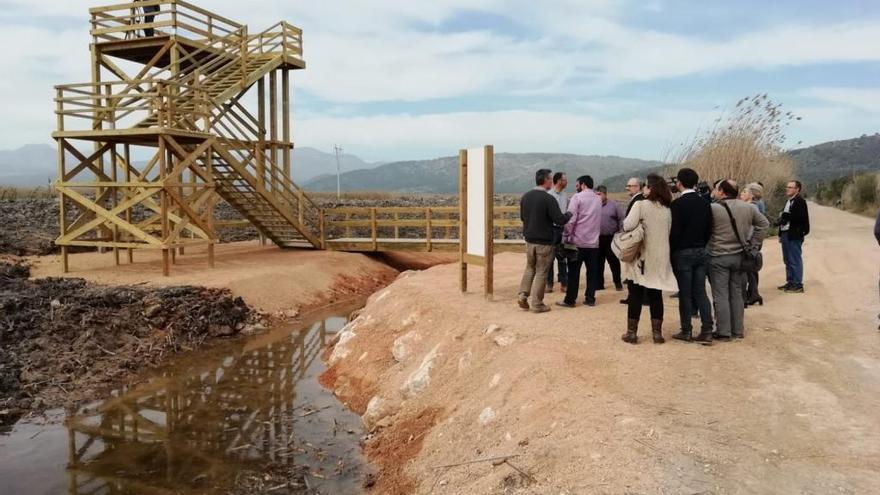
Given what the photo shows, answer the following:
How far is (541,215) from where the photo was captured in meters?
8.27

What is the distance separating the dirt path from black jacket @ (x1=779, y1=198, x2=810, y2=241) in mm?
981

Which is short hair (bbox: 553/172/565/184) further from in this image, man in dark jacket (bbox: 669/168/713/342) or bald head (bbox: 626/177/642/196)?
man in dark jacket (bbox: 669/168/713/342)

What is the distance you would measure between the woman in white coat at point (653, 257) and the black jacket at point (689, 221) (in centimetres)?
10

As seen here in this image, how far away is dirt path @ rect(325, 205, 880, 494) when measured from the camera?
432 cm

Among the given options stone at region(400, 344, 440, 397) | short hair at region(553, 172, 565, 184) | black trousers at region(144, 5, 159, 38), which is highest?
black trousers at region(144, 5, 159, 38)

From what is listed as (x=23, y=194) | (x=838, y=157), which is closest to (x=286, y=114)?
(x=23, y=194)

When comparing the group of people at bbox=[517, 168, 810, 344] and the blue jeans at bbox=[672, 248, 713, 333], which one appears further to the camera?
the blue jeans at bbox=[672, 248, 713, 333]

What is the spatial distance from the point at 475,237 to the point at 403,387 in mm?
2898

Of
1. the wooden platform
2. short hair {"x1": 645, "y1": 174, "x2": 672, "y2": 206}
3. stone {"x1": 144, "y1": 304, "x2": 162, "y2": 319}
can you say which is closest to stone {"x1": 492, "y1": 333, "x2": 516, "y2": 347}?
short hair {"x1": 645, "y1": 174, "x2": 672, "y2": 206}

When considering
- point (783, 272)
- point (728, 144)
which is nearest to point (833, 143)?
point (728, 144)

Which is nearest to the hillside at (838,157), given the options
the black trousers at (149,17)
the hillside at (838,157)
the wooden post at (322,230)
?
the hillside at (838,157)

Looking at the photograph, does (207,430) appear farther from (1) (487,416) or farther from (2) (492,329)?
(1) (487,416)

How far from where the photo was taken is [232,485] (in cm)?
623

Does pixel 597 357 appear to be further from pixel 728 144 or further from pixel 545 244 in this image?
pixel 728 144
